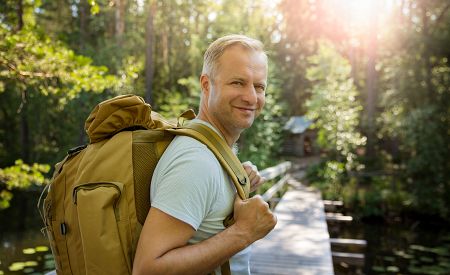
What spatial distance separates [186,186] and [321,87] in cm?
2066

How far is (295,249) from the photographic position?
20.1 feet

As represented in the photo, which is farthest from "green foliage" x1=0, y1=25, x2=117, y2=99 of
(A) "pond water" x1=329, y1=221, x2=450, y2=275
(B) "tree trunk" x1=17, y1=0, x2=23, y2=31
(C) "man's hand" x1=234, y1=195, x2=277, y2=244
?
(A) "pond water" x1=329, y1=221, x2=450, y2=275

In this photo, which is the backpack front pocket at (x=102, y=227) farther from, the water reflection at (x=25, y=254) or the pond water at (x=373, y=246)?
the pond water at (x=373, y=246)

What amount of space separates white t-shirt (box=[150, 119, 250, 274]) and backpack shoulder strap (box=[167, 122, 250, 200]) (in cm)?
2

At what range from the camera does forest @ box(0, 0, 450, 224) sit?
612 inches

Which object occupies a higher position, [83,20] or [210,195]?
[83,20]

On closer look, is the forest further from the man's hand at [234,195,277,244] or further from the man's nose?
the man's hand at [234,195,277,244]

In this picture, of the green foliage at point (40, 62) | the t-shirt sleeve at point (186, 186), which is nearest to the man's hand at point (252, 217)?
the t-shirt sleeve at point (186, 186)

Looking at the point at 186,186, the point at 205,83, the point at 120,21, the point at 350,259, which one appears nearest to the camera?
the point at 186,186

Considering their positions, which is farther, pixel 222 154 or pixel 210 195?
pixel 222 154

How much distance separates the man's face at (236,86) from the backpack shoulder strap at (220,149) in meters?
0.15

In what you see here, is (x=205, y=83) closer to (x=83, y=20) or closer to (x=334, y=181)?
(x=334, y=181)

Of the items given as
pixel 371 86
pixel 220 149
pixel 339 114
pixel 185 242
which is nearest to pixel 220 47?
pixel 220 149

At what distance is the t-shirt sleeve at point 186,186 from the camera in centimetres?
140
